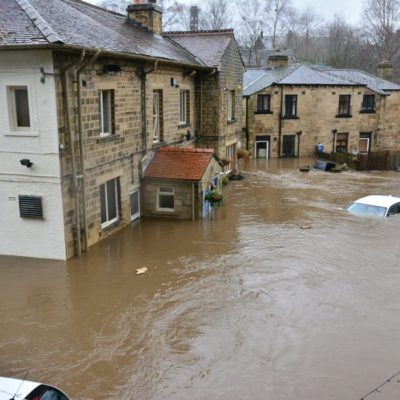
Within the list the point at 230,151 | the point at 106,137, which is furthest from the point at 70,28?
the point at 230,151

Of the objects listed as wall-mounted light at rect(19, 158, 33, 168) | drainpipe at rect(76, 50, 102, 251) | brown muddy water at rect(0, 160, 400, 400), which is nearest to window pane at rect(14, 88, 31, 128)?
wall-mounted light at rect(19, 158, 33, 168)

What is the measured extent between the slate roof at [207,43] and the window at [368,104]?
1598cm

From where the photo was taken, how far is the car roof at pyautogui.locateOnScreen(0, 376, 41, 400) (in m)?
5.88

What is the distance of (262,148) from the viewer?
119 feet

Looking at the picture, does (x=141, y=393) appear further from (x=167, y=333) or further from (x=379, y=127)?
(x=379, y=127)

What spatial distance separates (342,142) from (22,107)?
28.9 m

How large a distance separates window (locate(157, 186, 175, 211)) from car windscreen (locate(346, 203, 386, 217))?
715 cm

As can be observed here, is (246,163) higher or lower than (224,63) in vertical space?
lower

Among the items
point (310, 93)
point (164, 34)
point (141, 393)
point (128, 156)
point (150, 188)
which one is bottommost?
point (141, 393)

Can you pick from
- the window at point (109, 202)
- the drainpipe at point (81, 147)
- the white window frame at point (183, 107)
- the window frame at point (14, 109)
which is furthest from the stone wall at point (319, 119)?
the window frame at point (14, 109)

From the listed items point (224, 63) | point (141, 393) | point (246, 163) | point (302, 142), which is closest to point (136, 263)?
point (141, 393)

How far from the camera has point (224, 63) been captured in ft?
79.8

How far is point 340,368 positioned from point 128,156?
34.9 ft

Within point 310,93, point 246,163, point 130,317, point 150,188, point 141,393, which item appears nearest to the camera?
point 141,393
